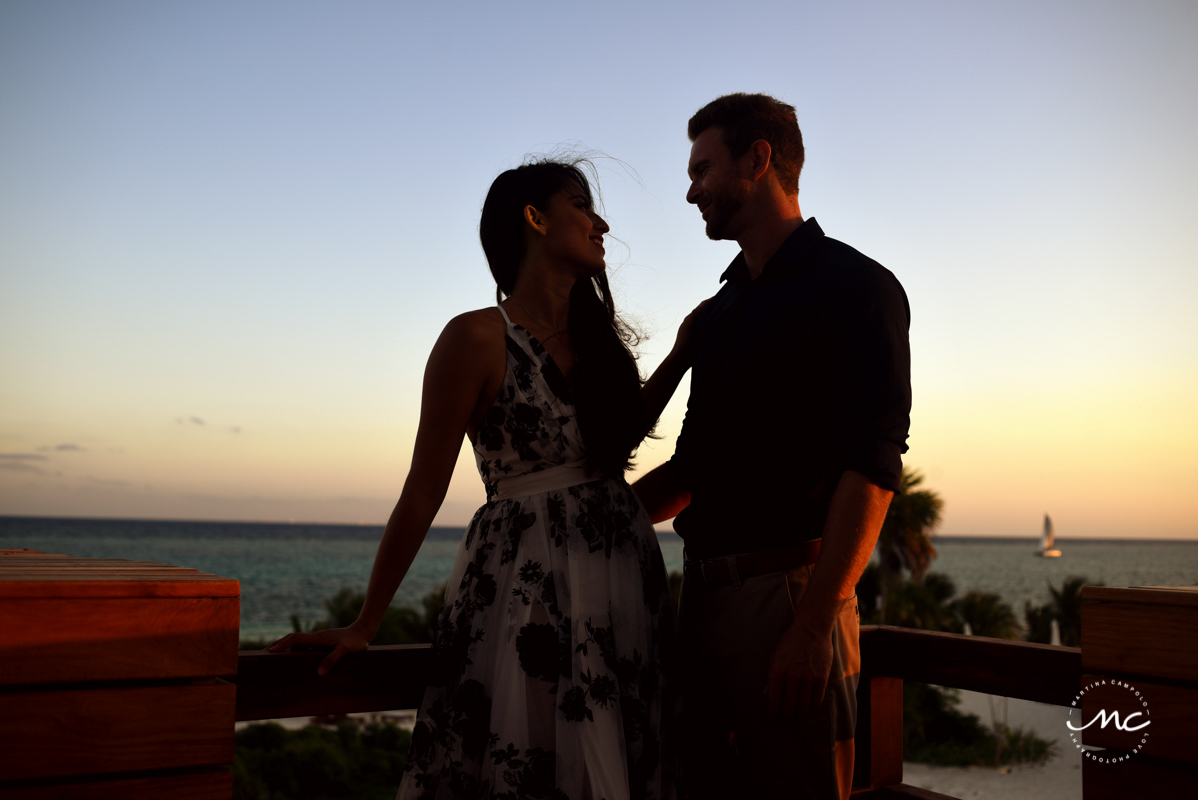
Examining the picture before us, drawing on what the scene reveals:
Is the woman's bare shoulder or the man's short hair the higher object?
the man's short hair

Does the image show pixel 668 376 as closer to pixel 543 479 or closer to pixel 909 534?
pixel 543 479

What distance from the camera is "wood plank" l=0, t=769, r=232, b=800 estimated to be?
1389 mm

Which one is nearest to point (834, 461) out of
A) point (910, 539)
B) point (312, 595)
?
point (910, 539)

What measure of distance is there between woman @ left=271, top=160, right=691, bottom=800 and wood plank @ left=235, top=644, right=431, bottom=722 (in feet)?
0.22

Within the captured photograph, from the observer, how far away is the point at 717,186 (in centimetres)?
235

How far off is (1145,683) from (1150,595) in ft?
0.52

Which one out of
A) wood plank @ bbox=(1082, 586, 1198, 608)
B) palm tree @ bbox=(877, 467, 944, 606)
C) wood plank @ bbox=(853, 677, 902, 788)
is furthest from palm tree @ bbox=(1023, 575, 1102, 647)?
wood plank @ bbox=(1082, 586, 1198, 608)

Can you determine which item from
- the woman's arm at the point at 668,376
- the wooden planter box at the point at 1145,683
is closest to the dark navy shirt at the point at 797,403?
the woman's arm at the point at 668,376

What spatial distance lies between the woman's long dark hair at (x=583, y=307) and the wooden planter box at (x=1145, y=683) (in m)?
1.09

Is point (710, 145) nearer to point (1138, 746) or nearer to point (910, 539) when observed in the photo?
point (1138, 746)

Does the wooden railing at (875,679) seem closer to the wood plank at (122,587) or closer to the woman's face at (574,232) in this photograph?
the wood plank at (122,587)

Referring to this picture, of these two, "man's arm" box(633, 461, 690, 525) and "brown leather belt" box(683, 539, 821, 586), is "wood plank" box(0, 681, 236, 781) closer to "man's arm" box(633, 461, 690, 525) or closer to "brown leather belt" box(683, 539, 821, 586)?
"brown leather belt" box(683, 539, 821, 586)

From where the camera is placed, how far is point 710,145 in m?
2.36

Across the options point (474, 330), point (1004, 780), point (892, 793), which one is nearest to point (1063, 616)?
point (1004, 780)
